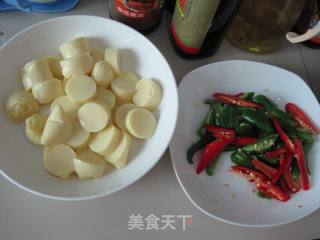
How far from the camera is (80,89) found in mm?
624

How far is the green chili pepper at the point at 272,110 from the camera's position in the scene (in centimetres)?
72

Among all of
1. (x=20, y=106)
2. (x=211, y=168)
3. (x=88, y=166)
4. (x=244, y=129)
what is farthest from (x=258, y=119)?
(x=20, y=106)

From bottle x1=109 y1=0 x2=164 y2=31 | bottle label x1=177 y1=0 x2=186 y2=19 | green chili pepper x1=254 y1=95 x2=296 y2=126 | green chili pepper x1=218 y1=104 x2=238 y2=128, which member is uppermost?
bottle label x1=177 y1=0 x2=186 y2=19

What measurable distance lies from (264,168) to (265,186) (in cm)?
4

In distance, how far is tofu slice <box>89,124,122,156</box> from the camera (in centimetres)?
60

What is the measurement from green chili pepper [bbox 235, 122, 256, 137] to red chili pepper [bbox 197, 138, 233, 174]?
0.03 metres

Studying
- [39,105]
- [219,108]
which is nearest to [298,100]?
[219,108]

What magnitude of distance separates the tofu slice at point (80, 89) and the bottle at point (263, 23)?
15.8 inches

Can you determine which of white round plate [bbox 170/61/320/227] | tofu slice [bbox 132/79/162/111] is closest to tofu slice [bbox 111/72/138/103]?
tofu slice [bbox 132/79/162/111]

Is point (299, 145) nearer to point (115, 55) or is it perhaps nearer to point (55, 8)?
point (115, 55)

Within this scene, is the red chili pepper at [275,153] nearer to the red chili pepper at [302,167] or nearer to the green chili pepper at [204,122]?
the red chili pepper at [302,167]

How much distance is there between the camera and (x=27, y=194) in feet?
2.10

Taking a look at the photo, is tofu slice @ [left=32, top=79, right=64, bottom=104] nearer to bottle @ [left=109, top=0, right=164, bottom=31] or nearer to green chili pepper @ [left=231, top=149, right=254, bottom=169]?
A: bottle @ [left=109, top=0, right=164, bottom=31]

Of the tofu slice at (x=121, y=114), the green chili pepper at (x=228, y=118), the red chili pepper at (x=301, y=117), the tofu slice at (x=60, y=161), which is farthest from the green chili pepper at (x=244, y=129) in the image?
the tofu slice at (x=60, y=161)
